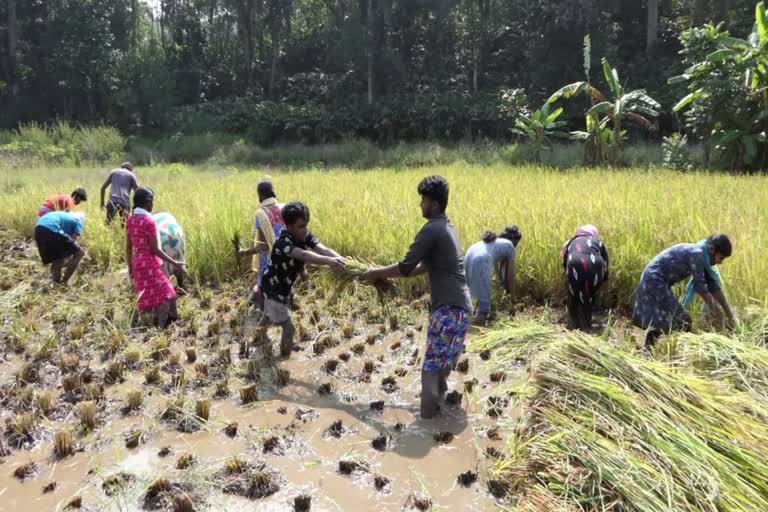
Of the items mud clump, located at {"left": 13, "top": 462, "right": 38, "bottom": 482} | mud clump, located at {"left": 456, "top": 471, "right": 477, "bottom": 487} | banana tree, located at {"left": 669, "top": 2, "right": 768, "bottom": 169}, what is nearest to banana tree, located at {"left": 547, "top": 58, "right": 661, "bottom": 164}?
banana tree, located at {"left": 669, "top": 2, "right": 768, "bottom": 169}

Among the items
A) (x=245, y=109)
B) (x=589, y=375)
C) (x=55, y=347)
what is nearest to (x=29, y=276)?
(x=55, y=347)

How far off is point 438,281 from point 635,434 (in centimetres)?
144

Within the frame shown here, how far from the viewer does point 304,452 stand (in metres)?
3.14

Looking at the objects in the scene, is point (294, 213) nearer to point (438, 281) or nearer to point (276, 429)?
point (438, 281)

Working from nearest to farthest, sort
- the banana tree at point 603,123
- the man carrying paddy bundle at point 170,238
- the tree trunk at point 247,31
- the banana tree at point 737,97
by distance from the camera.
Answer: the man carrying paddy bundle at point 170,238, the banana tree at point 737,97, the banana tree at point 603,123, the tree trunk at point 247,31

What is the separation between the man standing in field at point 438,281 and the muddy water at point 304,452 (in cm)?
27

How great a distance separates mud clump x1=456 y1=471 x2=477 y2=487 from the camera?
111 inches

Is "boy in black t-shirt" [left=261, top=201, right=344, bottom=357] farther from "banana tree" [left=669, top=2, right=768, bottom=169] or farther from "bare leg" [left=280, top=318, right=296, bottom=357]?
"banana tree" [left=669, top=2, right=768, bottom=169]

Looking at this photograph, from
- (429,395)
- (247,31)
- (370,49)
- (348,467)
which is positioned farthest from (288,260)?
(247,31)

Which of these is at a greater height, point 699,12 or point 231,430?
point 699,12

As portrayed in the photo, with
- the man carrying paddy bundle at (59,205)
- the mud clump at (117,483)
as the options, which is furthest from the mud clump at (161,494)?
the man carrying paddy bundle at (59,205)

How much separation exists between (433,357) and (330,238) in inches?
133

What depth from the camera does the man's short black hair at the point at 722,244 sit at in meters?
3.80

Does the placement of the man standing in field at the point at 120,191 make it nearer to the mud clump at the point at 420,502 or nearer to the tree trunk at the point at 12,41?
the mud clump at the point at 420,502
